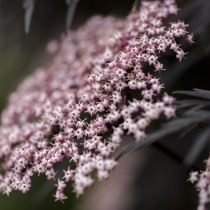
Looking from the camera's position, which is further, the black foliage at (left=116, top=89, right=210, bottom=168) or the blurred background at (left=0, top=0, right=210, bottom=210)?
the blurred background at (left=0, top=0, right=210, bottom=210)

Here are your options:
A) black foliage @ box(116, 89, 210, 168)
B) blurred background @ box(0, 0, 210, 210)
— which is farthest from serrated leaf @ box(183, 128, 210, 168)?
blurred background @ box(0, 0, 210, 210)

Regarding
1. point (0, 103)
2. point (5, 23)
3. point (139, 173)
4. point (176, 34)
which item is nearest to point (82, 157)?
point (176, 34)

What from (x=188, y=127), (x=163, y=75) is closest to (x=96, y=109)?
(x=188, y=127)

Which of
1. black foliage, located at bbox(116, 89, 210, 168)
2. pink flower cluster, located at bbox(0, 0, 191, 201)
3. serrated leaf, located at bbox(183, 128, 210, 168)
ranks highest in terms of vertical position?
pink flower cluster, located at bbox(0, 0, 191, 201)

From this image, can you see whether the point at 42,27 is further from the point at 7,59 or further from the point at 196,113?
the point at 196,113

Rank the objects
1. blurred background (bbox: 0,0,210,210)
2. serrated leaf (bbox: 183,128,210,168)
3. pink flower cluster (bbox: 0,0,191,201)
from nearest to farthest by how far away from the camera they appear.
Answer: serrated leaf (bbox: 183,128,210,168) → pink flower cluster (bbox: 0,0,191,201) → blurred background (bbox: 0,0,210,210)

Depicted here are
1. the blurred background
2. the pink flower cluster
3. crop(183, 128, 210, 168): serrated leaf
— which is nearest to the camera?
crop(183, 128, 210, 168): serrated leaf

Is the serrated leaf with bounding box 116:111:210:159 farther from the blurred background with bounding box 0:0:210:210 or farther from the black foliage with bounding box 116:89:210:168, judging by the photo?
the blurred background with bounding box 0:0:210:210
